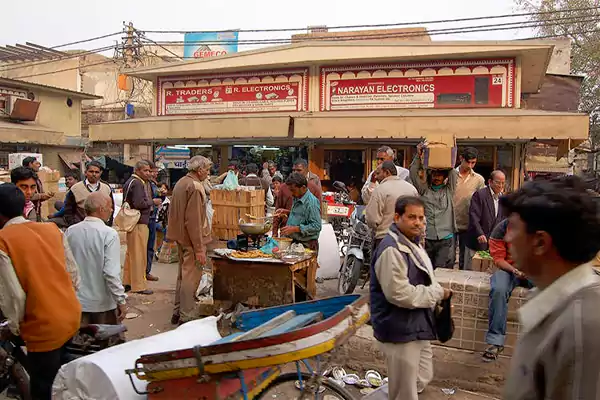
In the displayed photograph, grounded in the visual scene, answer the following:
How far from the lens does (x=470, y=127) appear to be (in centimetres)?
1105

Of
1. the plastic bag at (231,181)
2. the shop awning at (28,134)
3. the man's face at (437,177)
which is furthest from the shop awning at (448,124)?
the shop awning at (28,134)

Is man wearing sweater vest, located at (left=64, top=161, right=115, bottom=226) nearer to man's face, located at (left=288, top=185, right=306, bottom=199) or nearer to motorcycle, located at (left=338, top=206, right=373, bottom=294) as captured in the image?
man's face, located at (left=288, top=185, right=306, bottom=199)

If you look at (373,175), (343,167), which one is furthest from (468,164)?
(343,167)

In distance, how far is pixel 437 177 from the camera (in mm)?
5727

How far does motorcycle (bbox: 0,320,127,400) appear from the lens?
3420 mm

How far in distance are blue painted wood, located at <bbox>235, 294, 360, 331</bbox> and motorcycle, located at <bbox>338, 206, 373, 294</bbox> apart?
10.7 feet

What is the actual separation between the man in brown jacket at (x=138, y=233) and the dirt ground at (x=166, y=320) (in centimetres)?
24

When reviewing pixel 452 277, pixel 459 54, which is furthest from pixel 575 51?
pixel 452 277

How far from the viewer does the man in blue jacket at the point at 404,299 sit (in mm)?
3029

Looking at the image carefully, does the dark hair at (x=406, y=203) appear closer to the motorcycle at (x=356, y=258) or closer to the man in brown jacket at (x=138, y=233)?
the motorcycle at (x=356, y=258)

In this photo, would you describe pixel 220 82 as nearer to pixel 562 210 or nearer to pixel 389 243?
pixel 389 243

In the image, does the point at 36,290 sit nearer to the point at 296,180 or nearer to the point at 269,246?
the point at 269,246

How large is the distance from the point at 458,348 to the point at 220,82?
11.9m

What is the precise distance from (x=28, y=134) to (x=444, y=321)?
75.4ft
